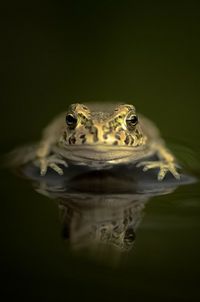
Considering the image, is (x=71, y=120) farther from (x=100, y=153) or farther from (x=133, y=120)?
(x=133, y=120)

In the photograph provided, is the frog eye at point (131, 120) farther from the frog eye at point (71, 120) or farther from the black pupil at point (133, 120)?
the frog eye at point (71, 120)

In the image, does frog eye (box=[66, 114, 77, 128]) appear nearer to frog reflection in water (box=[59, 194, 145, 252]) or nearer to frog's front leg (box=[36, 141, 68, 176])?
frog's front leg (box=[36, 141, 68, 176])

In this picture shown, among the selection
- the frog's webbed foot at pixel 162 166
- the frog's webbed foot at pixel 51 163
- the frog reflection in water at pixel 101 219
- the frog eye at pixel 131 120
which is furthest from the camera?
the frog's webbed foot at pixel 51 163

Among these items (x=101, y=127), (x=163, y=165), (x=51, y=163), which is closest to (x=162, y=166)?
(x=163, y=165)

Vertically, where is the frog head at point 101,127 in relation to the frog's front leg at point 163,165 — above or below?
above

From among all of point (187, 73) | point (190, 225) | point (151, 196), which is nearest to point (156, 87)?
point (187, 73)

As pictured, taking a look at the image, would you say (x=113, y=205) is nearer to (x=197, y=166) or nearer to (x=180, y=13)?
(x=197, y=166)

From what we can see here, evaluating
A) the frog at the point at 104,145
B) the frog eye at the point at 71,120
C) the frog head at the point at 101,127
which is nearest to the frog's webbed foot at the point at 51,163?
the frog at the point at 104,145
